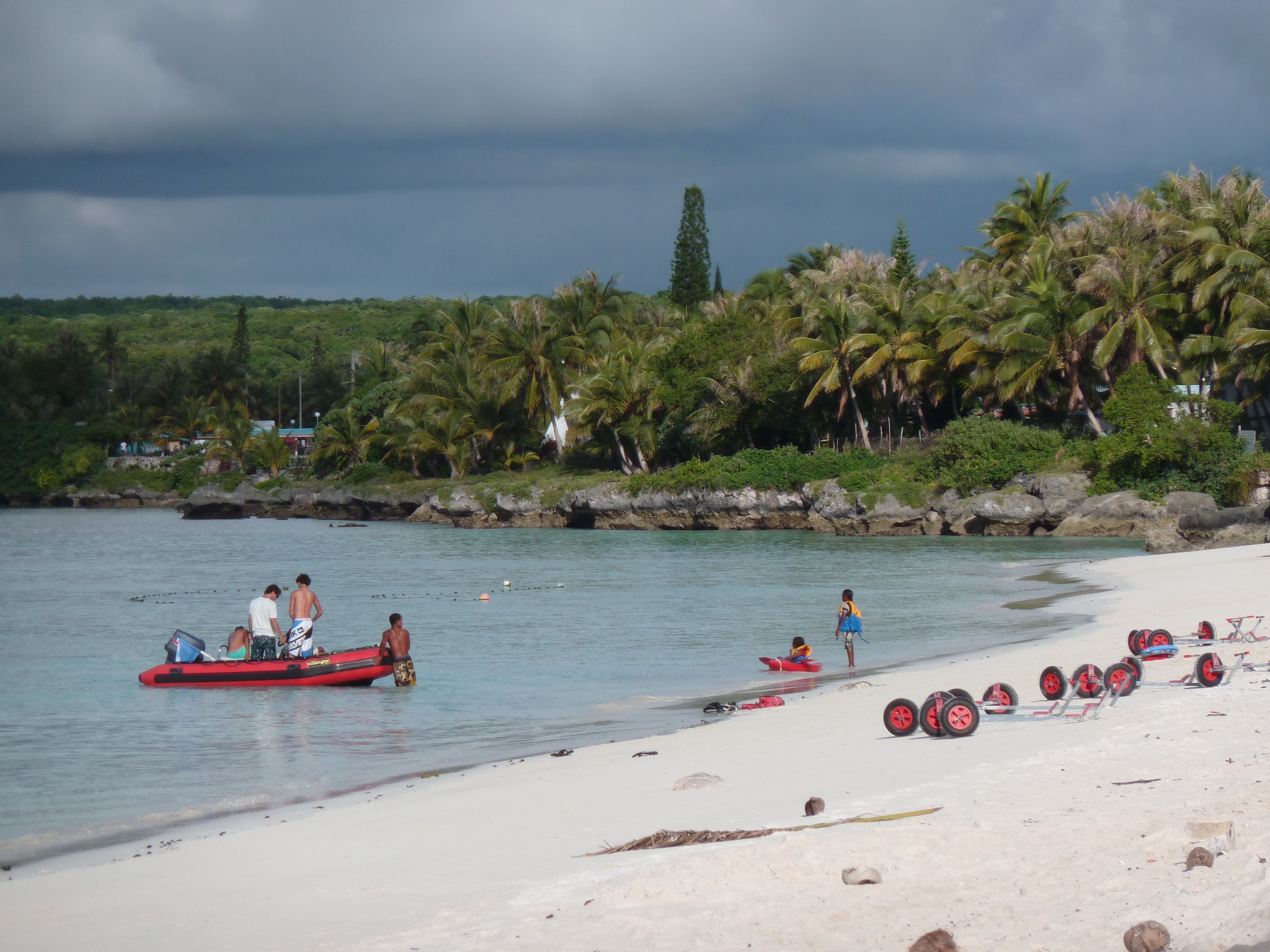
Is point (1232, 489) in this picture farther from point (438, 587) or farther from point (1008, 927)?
point (1008, 927)

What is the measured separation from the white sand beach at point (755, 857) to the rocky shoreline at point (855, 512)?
26.8 m

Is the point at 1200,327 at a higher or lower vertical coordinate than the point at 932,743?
higher

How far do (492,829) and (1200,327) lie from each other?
4250cm

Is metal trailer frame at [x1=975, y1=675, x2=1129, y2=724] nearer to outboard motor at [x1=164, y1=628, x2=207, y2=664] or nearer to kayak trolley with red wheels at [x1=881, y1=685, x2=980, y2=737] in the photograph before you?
kayak trolley with red wheels at [x1=881, y1=685, x2=980, y2=737]

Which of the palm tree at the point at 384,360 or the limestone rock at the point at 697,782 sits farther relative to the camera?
the palm tree at the point at 384,360

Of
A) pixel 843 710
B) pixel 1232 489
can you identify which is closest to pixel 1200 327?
pixel 1232 489

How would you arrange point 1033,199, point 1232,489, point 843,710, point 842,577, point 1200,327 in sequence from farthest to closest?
point 1033,199 < point 1200,327 < point 1232,489 < point 842,577 < point 843,710

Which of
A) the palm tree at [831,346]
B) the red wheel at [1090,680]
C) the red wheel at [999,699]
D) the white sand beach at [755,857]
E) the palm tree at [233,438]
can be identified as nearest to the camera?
the white sand beach at [755,857]

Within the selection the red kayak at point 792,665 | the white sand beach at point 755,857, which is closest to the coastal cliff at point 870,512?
the red kayak at point 792,665

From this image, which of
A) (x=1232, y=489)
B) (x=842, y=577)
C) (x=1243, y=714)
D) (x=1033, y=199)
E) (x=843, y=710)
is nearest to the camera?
(x=1243, y=714)

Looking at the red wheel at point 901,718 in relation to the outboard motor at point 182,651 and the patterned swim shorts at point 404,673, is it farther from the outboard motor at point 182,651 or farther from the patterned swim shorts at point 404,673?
the outboard motor at point 182,651

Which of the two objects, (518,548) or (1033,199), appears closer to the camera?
(518,548)

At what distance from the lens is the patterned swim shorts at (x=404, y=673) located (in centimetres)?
1509

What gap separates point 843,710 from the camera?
427 inches
